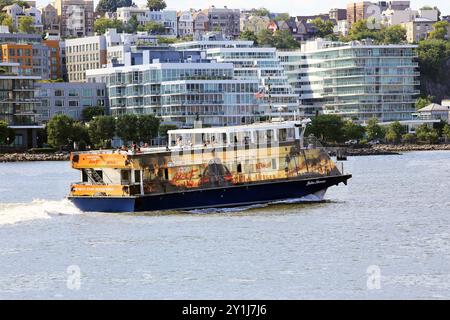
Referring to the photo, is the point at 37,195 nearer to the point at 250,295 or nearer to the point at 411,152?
the point at 250,295

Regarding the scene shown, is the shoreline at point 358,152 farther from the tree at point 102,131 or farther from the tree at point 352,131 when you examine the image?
the tree at point 102,131

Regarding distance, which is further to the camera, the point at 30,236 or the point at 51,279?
the point at 30,236

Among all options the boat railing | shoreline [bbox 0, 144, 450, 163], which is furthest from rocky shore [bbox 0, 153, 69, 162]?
the boat railing

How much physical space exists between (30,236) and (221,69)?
137 meters

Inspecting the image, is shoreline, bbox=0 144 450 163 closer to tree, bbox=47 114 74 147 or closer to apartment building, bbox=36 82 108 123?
tree, bbox=47 114 74 147

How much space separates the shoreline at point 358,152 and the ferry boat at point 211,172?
308ft

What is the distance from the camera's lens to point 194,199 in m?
62.3

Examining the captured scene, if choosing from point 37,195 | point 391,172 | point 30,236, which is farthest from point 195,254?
point 391,172

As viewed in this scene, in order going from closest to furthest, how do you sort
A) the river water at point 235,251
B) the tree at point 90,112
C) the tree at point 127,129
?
1. the river water at point 235,251
2. the tree at point 127,129
3. the tree at point 90,112

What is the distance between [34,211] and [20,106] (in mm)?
119319

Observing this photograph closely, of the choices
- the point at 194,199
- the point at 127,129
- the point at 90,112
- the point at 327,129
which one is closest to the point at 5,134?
the point at 127,129

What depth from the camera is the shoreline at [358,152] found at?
15900 cm

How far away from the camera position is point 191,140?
222ft

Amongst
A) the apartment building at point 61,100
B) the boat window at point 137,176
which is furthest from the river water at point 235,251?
the apartment building at point 61,100
